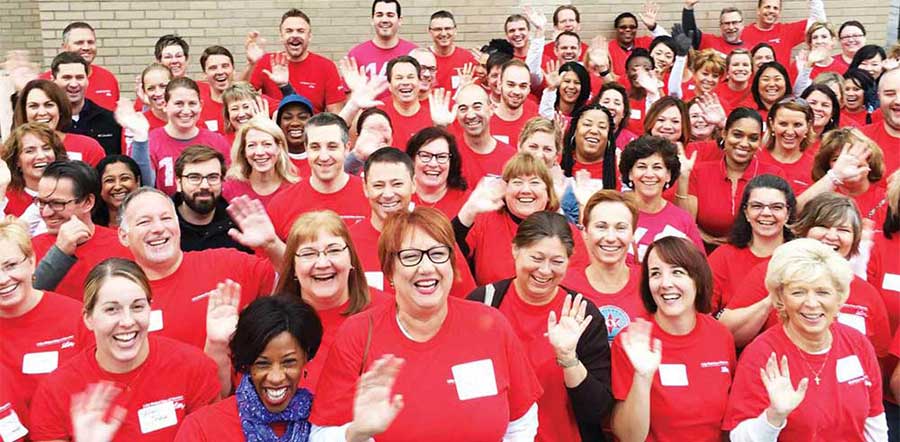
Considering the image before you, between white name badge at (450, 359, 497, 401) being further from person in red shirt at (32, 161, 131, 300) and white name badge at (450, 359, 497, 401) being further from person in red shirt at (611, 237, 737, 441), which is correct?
person in red shirt at (32, 161, 131, 300)

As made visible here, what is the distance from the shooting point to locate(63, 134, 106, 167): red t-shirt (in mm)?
6055

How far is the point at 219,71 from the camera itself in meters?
7.92

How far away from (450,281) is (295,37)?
20.8 feet

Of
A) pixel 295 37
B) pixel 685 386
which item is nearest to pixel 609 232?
pixel 685 386

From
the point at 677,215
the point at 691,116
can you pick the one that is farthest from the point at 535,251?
the point at 691,116

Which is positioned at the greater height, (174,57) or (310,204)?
(174,57)

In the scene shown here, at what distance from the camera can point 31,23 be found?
37.7ft

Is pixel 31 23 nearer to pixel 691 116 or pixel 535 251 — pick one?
pixel 691 116

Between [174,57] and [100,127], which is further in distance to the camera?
[174,57]

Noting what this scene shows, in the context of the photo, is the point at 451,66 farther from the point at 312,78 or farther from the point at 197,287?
the point at 197,287

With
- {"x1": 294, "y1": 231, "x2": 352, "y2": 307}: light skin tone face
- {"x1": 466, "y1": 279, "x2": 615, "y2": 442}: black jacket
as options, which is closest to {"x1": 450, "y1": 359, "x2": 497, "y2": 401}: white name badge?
{"x1": 466, "y1": 279, "x2": 615, "y2": 442}: black jacket

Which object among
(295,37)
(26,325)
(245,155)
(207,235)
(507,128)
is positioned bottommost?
(26,325)

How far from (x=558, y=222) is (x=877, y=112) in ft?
19.3

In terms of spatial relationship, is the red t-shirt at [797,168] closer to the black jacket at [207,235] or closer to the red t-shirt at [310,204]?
the red t-shirt at [310,204]
